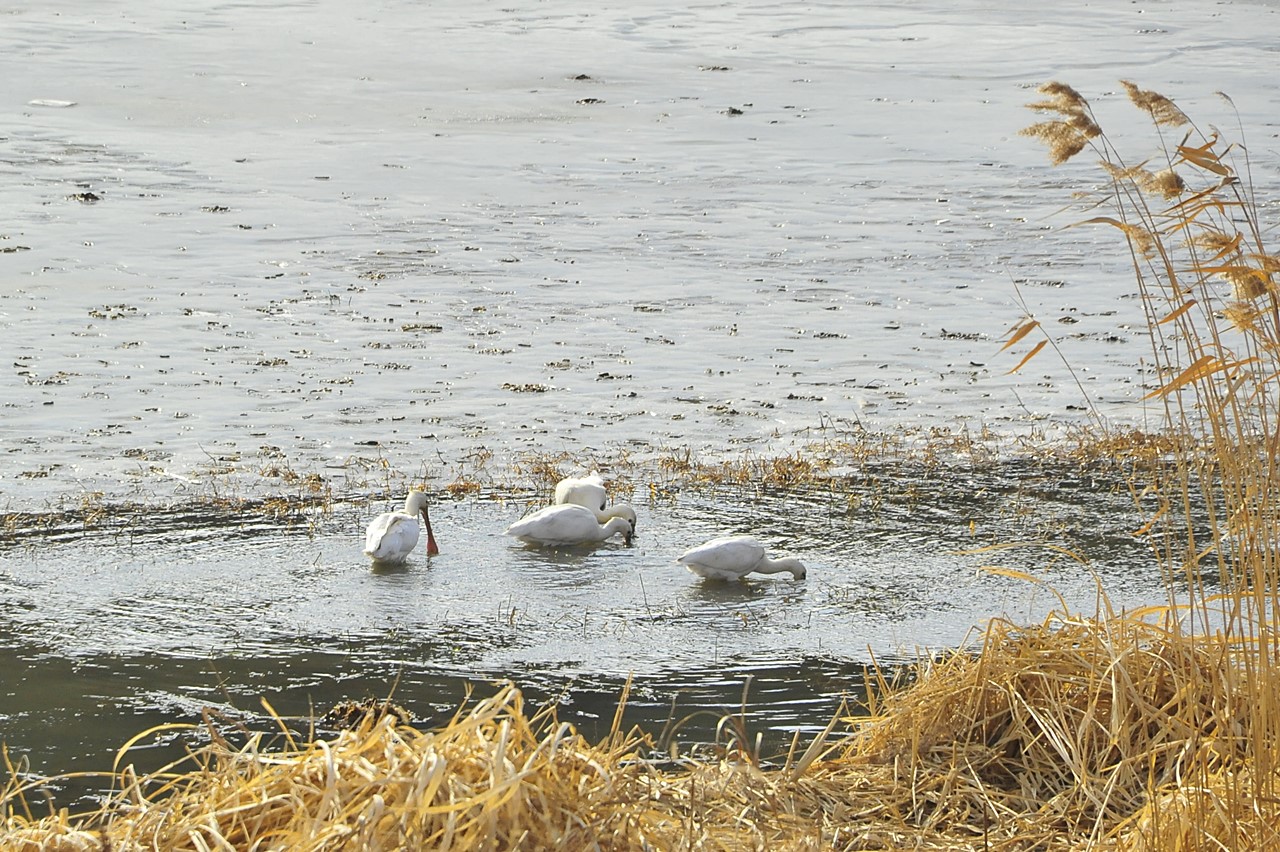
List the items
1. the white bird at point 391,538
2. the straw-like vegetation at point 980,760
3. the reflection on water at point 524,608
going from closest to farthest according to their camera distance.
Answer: the straw-like vegetation at point 980,760 → the reflection on water at point 524,608 → the white bird at point 391,538

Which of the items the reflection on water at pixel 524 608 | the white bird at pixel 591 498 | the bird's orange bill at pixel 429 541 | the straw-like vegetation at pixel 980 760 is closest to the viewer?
the straw-like vegetation at pixel 980 760

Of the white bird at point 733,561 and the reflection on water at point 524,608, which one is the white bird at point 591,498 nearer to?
the reflection on water at point 524,608

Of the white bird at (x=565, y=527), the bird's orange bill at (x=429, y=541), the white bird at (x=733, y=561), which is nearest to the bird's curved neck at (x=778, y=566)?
the white bird at (x=733, y=561)

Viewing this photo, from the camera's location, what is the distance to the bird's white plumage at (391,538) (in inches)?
305

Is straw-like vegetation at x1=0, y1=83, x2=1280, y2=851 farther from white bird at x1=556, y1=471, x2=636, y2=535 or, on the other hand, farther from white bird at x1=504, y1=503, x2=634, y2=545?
white bird at x1=556, y1=471, x2=636, y2=535

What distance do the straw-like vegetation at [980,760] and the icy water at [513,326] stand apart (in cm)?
74

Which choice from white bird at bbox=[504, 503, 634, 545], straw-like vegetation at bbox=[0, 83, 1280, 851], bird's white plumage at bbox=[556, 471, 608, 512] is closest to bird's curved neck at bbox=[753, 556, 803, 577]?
white bird at bbox=[504, 503, 634, 545]

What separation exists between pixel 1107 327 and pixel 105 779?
961cm

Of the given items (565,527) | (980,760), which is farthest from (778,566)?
(980,760)

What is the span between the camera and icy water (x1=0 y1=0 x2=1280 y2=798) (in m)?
6.94

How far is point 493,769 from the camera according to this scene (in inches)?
136

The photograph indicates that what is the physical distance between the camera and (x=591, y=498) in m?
8.39

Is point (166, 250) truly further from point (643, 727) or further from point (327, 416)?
point (643, 727)

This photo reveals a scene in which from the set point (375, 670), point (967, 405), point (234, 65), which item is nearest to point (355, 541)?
point (375, 670)
